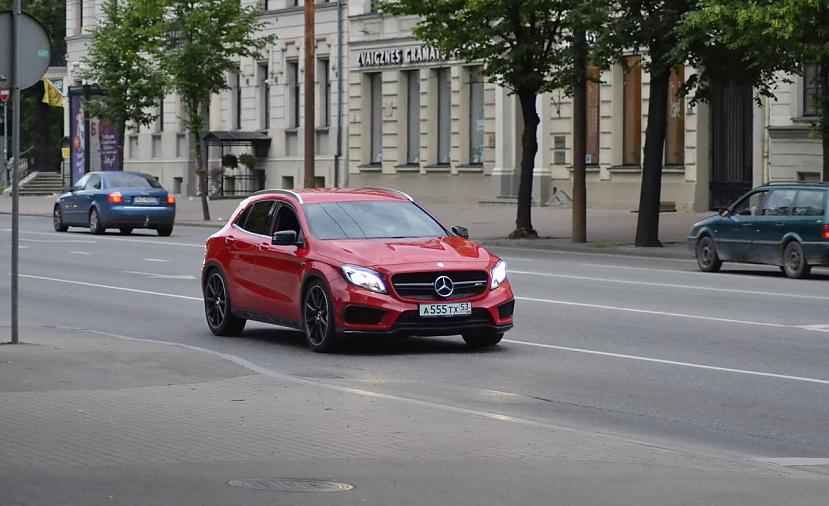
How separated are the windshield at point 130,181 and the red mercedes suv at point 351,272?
23.6 metres

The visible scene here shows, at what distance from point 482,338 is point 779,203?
1186 cm

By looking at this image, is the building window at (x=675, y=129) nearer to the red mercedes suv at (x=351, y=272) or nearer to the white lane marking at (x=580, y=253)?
the white lane marking at (x=580, y=253)

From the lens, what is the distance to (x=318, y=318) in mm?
15234

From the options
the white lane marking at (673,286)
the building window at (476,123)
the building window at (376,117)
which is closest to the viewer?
the white lane marking at (673,286)

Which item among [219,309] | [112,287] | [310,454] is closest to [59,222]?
[112,287]

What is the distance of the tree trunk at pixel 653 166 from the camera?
33281 mm

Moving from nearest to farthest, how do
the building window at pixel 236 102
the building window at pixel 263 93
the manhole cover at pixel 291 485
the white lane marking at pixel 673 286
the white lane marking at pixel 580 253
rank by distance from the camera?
1. the manhole cover at pixel 291 485
2. the white lane marking at pixel 673 286
3. the white lane marking at pixel 580 253
4. the building window at pixel 263 93
5. the building window at pixel 236 102

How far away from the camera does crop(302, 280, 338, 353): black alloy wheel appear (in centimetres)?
1494

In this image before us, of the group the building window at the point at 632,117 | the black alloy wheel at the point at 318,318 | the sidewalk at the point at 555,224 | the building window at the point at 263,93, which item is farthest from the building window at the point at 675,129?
the black alloy wheel at the point at 318,318

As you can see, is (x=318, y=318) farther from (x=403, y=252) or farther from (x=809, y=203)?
(x=809, y=203)

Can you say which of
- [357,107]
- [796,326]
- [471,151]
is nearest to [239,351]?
[796,326]

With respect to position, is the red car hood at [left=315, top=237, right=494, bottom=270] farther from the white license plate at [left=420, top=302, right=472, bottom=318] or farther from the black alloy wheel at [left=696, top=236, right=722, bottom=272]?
the black alloy wheel at [left=696, top=236, right=722, bottom=272]

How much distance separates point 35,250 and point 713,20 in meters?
13.1

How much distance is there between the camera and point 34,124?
87.1 m
